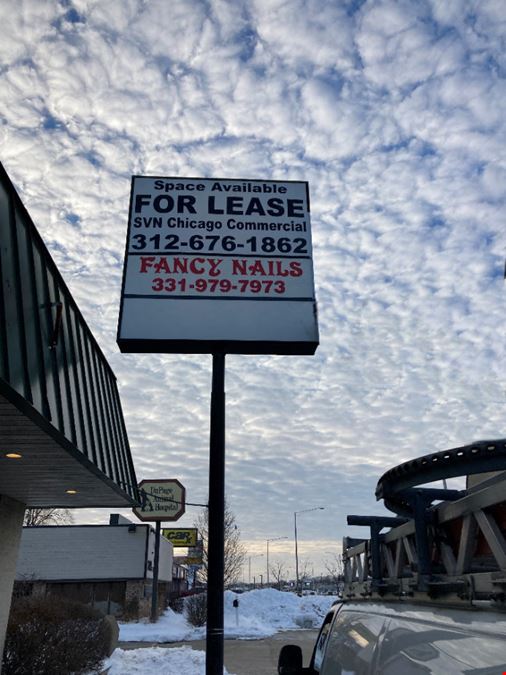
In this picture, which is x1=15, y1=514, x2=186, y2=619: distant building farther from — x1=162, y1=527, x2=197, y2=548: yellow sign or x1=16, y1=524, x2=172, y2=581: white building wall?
x1=162, y1=527, x2=197, y2=548: yellow sign

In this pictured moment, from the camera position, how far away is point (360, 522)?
4496mm

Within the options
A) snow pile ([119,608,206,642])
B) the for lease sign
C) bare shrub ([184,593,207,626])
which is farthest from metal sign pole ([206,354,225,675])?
bare shrub ([184,593,207,626])

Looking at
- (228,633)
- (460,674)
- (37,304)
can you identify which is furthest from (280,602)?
(460,674)

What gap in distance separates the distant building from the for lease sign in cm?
2630

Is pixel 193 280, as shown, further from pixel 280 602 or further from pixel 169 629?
pixel 280 602

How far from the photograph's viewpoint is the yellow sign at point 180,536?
40.1 metres

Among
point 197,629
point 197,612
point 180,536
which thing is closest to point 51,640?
point 197,629

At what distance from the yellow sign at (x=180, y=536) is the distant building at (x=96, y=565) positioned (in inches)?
294

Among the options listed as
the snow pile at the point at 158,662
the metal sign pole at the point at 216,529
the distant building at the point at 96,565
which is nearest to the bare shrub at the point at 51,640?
the snow pile at the point at 158,662

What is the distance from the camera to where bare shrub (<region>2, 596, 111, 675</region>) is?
10406 millimetres

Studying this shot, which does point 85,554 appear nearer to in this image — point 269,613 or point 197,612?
point 197,612

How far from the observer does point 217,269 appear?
922 cm

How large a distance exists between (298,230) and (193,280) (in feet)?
7.01

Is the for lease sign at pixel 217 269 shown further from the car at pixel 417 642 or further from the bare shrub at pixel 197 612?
the bare shrub at pixel 197 612
